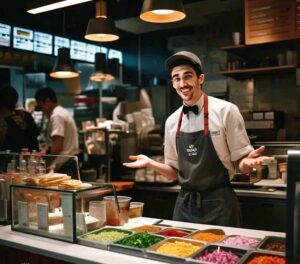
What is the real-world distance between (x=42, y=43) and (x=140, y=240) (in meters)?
4.35

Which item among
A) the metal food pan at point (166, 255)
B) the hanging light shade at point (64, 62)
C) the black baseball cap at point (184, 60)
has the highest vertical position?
the hanging light shade at point (64, 62)

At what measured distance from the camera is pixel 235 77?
5.63 meters

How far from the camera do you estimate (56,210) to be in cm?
234

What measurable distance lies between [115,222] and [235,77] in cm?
386

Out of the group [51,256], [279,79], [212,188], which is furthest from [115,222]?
Result: [279,79]

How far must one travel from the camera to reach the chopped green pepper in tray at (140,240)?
1.89 meters

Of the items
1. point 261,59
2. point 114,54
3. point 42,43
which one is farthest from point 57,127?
point 114,54

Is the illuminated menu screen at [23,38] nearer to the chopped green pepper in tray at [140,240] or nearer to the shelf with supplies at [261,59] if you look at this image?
the shelf with supplies at [261,59]

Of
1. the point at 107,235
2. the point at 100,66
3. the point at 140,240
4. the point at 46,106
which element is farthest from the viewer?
the point at 100,66

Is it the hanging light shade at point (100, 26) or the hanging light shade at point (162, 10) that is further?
the hanging light shade at point (100, 26)

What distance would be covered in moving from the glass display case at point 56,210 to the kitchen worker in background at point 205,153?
0.44 metres

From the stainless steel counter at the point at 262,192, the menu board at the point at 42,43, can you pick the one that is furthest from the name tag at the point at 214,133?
the menu board at the point at 42,43

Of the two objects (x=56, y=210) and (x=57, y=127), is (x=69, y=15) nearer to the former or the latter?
(x=57, y=127)

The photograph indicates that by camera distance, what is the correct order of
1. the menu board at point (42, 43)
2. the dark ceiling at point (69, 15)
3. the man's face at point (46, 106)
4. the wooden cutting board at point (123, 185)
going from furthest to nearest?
the menu board at point (42, 43) < the dark ceiling at point (69, 15) < the man's face at point (46, 106) < the wooden cutting board at point (123, 185)
